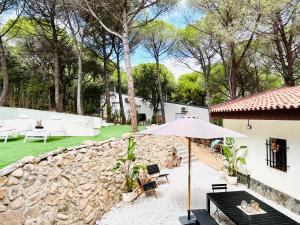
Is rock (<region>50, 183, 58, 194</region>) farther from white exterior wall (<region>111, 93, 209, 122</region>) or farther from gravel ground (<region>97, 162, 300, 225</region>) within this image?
white exterior wall (<region>111, 93, 209, 122</region>)

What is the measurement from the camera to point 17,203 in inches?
258

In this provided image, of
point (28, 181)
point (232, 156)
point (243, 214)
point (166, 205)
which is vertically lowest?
point (166, 205)

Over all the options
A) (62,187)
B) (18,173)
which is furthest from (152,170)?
(18,173)

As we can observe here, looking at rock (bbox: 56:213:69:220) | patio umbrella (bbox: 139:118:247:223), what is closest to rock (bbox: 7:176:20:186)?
rock (bbox: 56:213:69:220)

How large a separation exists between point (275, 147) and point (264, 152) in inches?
36.5

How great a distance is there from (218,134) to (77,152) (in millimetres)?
4749

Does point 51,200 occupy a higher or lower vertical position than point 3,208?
lower

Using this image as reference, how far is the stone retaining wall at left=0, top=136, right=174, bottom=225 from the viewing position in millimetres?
6594

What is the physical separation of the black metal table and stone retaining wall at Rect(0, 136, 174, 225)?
3709 mm

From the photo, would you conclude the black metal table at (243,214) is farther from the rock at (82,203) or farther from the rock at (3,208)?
the rock at (3,208)

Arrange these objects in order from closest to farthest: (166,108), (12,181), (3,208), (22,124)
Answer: (3,208) → (12,181) → (22,124) → (166,108)

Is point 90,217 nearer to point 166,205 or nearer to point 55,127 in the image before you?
point 166,205

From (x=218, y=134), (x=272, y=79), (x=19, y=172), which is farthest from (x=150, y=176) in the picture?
(x=272, y=79)

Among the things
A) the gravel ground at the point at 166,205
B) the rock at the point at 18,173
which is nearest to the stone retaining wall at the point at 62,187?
the rock at the point at 18,173
